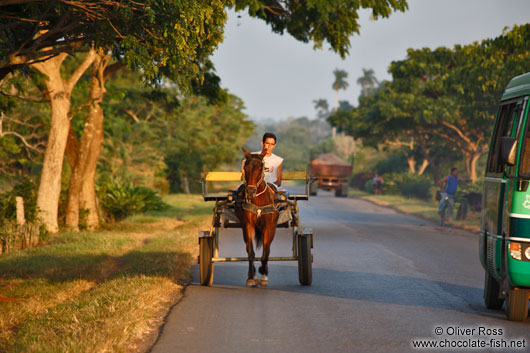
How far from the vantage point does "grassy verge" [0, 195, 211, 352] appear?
7.34 m

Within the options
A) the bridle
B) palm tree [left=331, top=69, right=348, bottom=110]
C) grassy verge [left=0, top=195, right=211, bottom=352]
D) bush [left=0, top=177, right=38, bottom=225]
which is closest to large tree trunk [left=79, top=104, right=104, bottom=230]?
grassy verge [left=0, top=195, right=211, bottom=352]

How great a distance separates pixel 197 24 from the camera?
377 inches

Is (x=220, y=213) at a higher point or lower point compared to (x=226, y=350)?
higher

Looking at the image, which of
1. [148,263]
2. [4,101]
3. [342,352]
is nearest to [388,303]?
[342,352]

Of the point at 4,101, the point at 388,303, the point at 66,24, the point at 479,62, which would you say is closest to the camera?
the point at 388,303

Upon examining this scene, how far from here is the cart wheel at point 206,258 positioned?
35.0 feet

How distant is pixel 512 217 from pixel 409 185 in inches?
1542

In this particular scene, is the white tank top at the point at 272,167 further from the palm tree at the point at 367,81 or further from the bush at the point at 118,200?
the palm tree at the point at 367,81

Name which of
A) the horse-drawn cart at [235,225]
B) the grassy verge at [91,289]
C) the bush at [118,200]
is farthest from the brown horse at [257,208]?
the bush at [118,200]

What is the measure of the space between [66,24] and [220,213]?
423cm

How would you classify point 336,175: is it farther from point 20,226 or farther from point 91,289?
point 91,289

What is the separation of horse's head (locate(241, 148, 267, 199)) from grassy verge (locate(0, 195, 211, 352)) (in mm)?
1885

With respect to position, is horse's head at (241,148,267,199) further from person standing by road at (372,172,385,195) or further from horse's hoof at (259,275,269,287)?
person standing by road at (372,172,385,195)

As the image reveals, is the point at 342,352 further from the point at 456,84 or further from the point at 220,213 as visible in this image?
the point at 456,84
